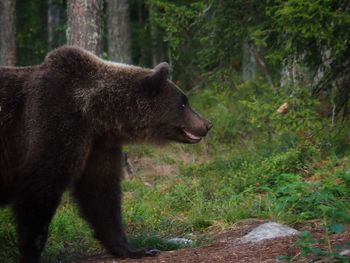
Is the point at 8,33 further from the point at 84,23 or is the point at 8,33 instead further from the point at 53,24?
the point at 84,23

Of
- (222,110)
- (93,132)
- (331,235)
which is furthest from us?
(222,110)

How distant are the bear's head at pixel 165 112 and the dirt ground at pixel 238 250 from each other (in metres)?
1.07

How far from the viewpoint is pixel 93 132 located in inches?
255

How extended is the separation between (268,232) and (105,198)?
1630mm

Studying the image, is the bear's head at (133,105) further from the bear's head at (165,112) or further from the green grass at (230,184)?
the green grass at (230,184)

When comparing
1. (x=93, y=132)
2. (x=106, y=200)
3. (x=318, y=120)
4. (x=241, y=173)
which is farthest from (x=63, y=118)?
(x=318, y=120)

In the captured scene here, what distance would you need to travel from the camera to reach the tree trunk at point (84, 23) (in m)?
9.36

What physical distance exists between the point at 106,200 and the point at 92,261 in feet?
2.03

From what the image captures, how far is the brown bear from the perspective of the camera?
6.08 meters

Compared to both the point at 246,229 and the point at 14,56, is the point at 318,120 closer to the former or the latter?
the point at 246,229

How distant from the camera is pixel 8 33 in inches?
640

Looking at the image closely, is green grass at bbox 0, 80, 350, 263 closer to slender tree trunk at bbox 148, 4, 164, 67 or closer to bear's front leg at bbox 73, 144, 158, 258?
bear's front leg at bbox 73, 144, 158, 258

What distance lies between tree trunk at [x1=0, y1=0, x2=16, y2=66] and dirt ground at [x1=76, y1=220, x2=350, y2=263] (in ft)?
34.1

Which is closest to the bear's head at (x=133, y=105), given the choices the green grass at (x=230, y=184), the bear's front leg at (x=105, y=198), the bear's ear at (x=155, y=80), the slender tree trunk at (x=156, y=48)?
the bear's ear at (x=155, y=80)
